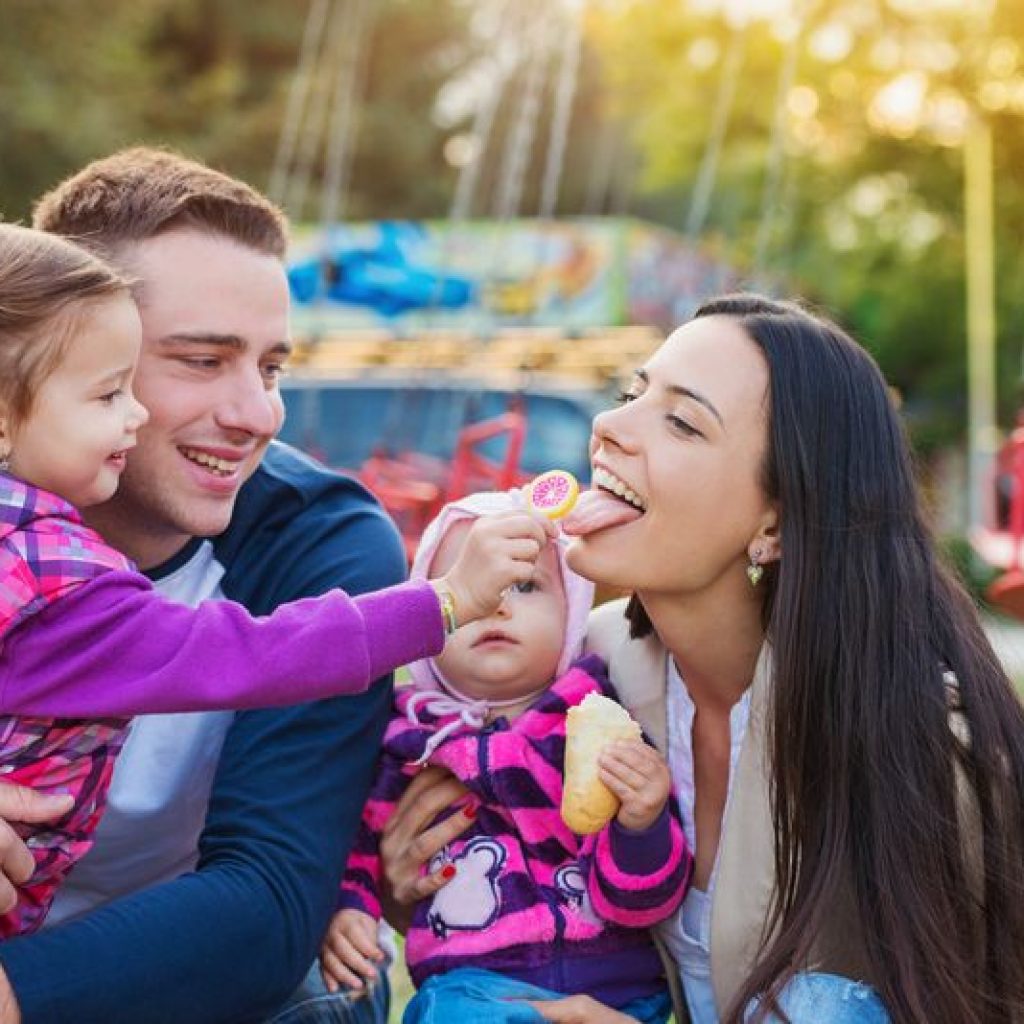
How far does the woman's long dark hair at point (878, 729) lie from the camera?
109 inches

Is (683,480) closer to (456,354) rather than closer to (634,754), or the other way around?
(634,754)

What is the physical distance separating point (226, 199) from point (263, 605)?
30.5 inches

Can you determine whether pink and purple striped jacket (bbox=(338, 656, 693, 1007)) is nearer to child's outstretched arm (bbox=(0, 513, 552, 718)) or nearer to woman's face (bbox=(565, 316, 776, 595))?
woman's face (bbox=(565, 316, 776, 595))

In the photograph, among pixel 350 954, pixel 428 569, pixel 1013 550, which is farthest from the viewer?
pixel 1013 550

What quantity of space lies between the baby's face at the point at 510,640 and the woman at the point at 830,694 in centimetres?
29

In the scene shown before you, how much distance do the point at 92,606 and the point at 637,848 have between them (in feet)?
3.38

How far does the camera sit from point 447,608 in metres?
2.59

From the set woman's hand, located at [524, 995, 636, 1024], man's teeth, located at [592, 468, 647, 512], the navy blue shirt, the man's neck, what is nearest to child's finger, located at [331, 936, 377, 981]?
the navy blue shirt

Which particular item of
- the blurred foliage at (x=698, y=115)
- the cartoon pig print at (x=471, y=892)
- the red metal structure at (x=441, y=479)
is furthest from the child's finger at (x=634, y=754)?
the blurred foliage at (x=698, y=115)

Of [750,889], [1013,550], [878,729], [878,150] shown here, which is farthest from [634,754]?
[878,150]

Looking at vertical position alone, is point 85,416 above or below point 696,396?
below

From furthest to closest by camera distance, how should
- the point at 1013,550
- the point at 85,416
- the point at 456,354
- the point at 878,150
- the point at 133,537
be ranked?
the point at 878,150 < the point at 456,354 < the point at 1013,550 < the point at 133,537 < the point at 85,416

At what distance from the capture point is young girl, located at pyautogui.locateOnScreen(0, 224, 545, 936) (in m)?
2.40

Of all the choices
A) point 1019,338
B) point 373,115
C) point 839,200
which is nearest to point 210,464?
point 1019,338
